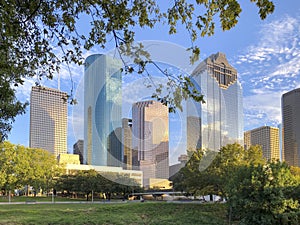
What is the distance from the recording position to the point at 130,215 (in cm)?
2547

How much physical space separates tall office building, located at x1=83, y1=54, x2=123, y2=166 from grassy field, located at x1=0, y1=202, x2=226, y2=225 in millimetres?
6336

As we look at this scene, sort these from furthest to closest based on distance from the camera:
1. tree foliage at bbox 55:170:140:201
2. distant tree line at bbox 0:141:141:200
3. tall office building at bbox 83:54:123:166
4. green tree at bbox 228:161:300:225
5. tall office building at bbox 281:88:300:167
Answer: tall office building at bbox 281:88:300:167
tree foliage at bbox 55:170:140:201
distant tree line at bbox 0:141:141:200
green tree at bbox 228:161:300:225
tall office building at bbox 83:54:123:166

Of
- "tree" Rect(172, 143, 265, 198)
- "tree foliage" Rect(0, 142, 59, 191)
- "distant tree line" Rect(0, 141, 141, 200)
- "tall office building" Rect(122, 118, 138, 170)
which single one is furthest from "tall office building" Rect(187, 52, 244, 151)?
"tree foliage" Rect(0, 142, 59, 191)

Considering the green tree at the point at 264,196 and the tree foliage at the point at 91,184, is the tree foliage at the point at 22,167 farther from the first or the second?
the green tree at the point at 264,196

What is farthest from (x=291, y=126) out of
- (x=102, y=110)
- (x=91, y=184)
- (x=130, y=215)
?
(x=102, y=110)

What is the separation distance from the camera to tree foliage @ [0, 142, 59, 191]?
4922 centimetres

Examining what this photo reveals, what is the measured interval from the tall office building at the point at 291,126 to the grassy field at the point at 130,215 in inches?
3564

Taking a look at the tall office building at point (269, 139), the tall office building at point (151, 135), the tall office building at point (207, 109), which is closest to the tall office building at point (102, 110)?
the tall office building at point (151, 135)

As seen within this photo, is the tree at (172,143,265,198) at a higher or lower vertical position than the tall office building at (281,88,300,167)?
lower

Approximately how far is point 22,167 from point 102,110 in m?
39.3

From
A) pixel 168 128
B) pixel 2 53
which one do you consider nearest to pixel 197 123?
pixel 168 128

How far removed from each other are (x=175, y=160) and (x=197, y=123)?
7.01ft

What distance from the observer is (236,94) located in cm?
2423

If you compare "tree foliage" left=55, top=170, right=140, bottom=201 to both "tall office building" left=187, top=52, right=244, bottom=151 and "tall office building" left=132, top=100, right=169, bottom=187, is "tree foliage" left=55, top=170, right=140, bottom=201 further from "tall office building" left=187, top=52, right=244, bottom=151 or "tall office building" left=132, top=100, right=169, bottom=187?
"tall office building" left=132, top=100, right=169, bottom=187
